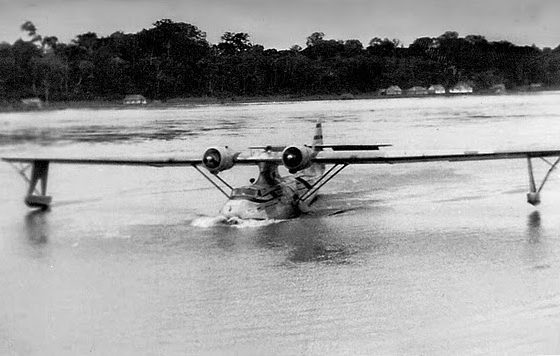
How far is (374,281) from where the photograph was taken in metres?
15.2

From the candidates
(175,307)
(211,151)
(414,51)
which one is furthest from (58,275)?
(414,51)

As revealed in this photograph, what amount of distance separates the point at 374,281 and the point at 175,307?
442 centimetres

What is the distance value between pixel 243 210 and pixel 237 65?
470cm

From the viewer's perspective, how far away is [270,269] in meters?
16.7

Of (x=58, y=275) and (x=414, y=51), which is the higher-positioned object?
(x=414, y=51)

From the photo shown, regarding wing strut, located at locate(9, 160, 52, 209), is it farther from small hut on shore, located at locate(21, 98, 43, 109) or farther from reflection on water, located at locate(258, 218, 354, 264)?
small hut on shore, located at locate(21, 98, 43, 109)

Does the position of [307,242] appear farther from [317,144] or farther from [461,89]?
[461,89]

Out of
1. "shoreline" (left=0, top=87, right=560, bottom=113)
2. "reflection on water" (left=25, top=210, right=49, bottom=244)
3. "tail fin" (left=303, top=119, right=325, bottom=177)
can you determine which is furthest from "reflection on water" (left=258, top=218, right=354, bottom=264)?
"reflection on water" (left=25, top=210, right=49, bottom=244)

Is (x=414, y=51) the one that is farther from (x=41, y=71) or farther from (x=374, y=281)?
(x=41, y=71)

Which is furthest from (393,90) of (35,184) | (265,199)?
(35,184)

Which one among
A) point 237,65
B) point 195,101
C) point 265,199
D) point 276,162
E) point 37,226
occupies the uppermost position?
point 237,65

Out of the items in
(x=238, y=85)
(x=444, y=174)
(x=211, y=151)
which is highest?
(x=238, y=85)

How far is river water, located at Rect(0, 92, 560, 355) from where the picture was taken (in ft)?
38.1

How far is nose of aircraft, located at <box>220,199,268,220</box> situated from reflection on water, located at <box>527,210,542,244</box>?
7973 mm
